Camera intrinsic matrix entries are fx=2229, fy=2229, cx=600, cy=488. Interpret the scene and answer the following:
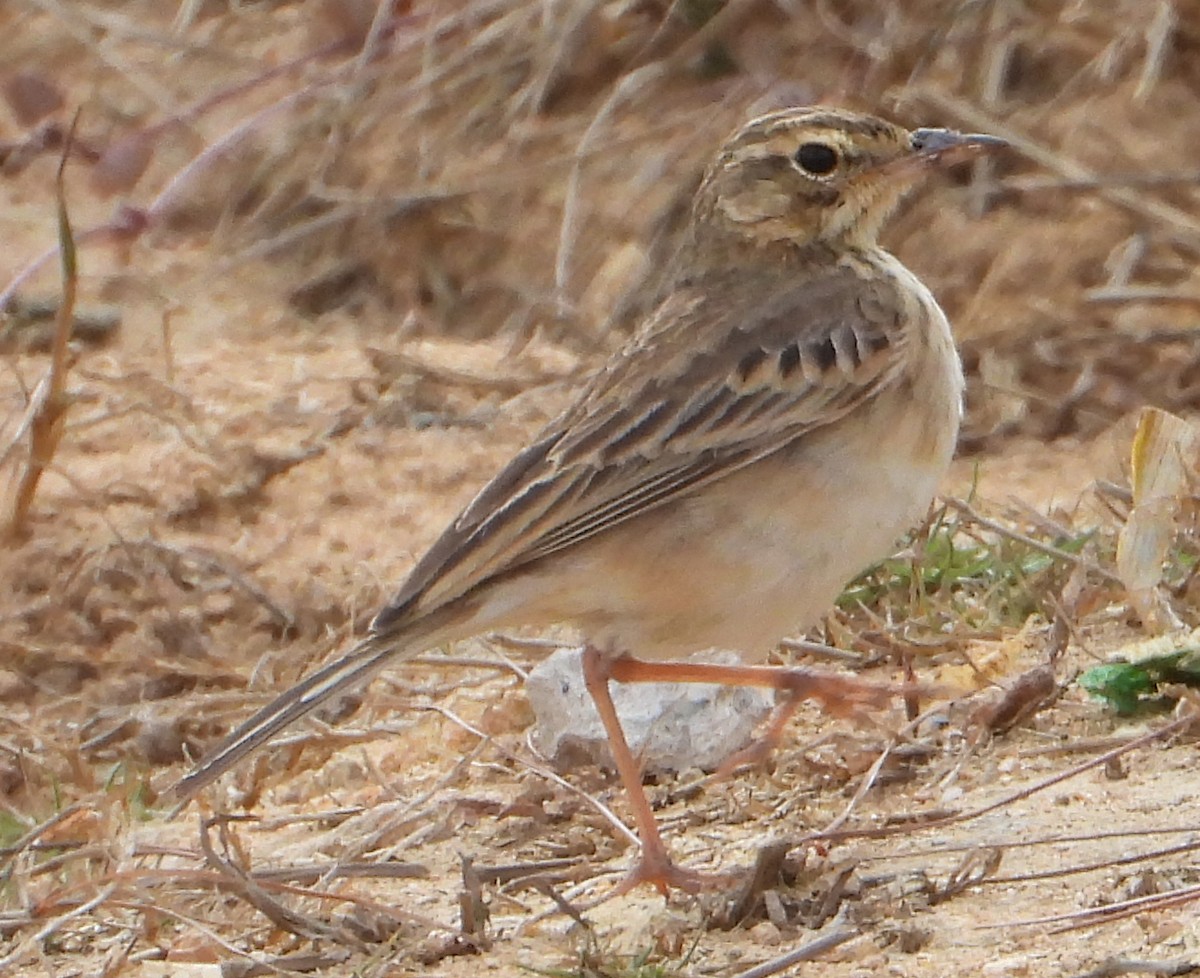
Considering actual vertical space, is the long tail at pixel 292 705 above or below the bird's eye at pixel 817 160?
below

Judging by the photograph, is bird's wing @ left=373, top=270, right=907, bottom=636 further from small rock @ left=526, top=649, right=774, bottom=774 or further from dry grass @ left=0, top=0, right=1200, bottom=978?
dry grass @ left=0, top=0, right=1200, bottom=978

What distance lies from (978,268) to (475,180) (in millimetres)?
1866

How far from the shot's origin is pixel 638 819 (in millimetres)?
3916

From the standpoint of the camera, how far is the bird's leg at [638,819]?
3.84 m

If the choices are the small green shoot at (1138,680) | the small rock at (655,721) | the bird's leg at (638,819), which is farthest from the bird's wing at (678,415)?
the small green shoot at (1138,680)

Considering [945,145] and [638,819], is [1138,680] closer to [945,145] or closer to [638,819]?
[638,819]

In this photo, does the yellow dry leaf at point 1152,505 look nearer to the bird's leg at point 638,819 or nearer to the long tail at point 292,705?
the bird's leg at point 638,819

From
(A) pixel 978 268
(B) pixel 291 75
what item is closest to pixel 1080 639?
(A) pixel 978 268

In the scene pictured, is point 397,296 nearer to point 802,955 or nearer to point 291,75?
point 291,75

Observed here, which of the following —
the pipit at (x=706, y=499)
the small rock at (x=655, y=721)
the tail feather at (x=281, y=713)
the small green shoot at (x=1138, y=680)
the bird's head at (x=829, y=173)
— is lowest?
the small rock at (x=655, y=721)

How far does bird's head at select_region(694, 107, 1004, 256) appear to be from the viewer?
4.62 meters

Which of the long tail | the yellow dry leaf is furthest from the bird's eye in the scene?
the long tail

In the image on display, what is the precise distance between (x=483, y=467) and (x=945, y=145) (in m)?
2.41

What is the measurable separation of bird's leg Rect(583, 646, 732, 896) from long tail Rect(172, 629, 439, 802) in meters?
0.37
